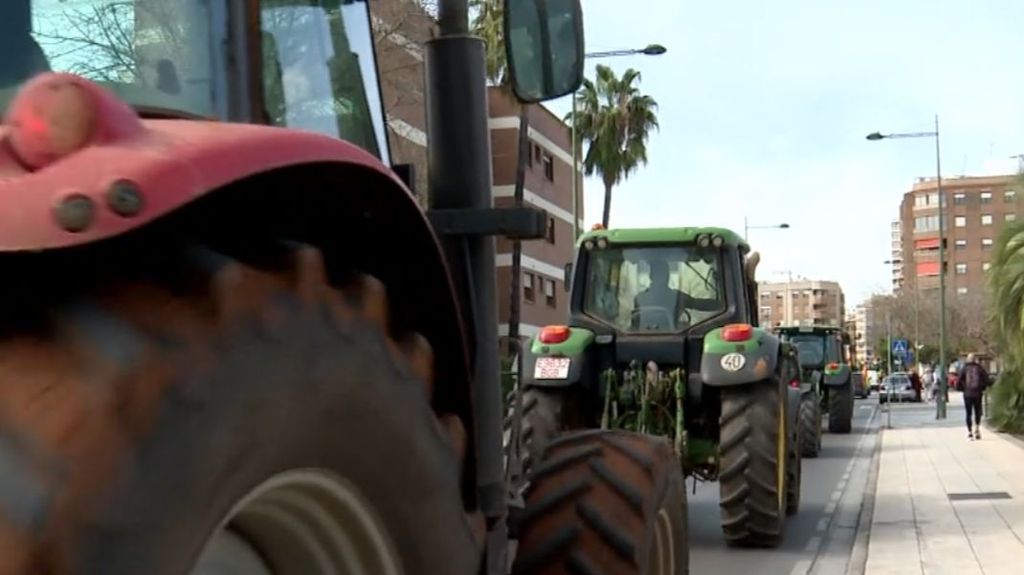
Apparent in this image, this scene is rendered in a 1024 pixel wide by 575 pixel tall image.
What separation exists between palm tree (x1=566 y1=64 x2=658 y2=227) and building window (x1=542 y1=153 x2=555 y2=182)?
500cm

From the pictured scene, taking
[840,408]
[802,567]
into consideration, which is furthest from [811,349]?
[802,567]

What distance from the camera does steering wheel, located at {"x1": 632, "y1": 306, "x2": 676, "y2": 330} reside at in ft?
36.3

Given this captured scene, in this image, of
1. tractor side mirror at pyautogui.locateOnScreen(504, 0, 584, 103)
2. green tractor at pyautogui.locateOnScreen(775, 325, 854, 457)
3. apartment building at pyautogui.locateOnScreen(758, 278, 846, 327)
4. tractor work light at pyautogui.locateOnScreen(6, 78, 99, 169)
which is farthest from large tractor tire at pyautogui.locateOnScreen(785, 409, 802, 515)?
apartment building at pyautogui.locateOnScreen(758, 278, 846, 327)

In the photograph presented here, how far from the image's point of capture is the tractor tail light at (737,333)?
33.0ft

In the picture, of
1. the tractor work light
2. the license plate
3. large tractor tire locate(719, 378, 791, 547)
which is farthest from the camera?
the license plate

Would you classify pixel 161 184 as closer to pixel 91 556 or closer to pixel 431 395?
pixel 91 556

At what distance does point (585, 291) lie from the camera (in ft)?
37.4

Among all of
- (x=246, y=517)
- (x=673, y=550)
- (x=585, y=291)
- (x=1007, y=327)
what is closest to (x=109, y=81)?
(x=246, y=517)

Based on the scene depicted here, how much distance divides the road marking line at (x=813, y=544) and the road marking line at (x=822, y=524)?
56 cm

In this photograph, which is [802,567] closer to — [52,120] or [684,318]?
Result: [684,318]

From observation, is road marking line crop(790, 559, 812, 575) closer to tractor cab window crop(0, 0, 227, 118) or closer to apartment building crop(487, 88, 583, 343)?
tractor cab window crop(0, 0, 227, 118)

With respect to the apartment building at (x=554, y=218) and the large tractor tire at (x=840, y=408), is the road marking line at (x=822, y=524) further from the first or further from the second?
the apartment building at (x=554, y=218)

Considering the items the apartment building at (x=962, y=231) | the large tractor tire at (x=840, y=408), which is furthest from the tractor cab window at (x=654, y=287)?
the apartment building at (x=962, y=231)

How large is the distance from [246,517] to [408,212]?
0.66 metres
